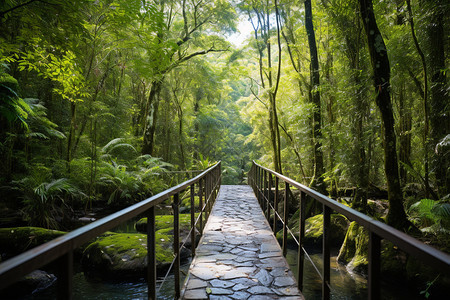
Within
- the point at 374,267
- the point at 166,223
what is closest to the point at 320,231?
the point at 166,223

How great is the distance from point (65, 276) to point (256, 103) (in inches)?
644

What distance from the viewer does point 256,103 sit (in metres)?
16.9

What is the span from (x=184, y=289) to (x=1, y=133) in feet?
28.1

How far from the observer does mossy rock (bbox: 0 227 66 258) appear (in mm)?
5625

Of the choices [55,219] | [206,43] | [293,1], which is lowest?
[55,219]

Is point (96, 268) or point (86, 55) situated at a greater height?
point (86, 55)

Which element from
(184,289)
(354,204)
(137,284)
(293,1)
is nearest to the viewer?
(184,289)

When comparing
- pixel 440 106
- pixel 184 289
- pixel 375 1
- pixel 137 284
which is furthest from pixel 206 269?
pixel 375 1

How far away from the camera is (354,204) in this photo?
24.3ft

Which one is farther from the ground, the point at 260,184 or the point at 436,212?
the point at 260,184

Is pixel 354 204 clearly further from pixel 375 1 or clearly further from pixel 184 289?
pixel 184 289

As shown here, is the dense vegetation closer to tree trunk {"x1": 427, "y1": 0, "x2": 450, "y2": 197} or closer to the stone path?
tree trunk {"x1": 427, "y1": 0, "x2": 450, "y2": 197}

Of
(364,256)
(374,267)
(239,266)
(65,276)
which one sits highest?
(65,276)

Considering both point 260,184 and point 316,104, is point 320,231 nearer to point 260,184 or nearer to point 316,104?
point 260,184
